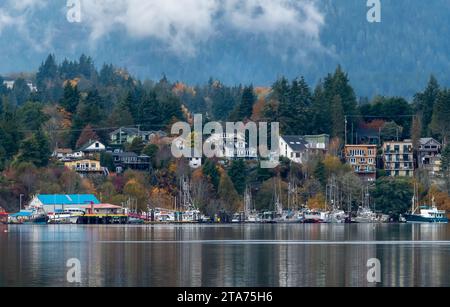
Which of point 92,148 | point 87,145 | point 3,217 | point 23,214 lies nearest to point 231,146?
point 92,148

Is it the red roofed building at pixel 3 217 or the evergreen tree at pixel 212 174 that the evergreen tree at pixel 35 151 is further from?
the evergreen tree at pixel 212 174

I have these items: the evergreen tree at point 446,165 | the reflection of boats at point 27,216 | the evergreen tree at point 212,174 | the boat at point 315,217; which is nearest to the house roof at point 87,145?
the evergreen tree at point 212,174

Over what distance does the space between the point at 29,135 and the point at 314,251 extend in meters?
74.4

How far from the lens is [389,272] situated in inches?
1956

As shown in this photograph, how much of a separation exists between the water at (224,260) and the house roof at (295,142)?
172 ft

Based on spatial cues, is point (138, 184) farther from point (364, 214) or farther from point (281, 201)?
point (364, 214)

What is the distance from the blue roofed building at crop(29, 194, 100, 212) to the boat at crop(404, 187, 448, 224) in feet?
102

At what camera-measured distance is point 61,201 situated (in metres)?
118

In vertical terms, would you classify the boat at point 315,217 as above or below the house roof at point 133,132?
below

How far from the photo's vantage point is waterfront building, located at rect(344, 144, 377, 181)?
438 feet

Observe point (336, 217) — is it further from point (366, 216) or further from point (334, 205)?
point (366, 216)

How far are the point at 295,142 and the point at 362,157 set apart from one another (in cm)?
805

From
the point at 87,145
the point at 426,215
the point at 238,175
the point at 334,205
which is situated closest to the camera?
the point at 426,215

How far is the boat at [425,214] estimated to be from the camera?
11734cm
